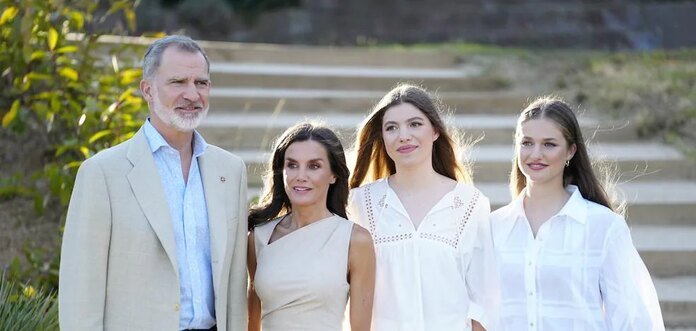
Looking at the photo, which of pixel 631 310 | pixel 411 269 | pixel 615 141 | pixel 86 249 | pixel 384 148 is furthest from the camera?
pixel 615 141

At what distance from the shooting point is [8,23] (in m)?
6.57

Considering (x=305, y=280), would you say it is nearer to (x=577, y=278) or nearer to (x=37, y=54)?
(x=577, y=278)

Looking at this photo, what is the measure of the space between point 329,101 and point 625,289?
211 inches

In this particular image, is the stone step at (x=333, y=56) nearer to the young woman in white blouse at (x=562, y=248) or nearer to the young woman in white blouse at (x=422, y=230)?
the young woman in white blouse at (x=422, y=230)

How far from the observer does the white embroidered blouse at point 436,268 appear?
4281 millimetres

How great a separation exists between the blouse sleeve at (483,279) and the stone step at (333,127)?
Answer: 3640 mm

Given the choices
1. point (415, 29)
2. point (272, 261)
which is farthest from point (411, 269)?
point (415, 29)

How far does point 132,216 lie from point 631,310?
1.75 metres

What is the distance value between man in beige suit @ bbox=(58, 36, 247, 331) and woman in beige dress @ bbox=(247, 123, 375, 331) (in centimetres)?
21

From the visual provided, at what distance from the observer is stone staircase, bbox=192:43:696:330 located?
23.5ft

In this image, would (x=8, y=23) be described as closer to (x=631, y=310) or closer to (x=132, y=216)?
(x=132, y=216)

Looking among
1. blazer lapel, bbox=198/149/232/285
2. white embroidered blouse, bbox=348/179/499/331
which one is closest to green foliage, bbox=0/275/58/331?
blazer lapel, bbox=198/149/232/285

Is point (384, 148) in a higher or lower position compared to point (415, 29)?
lower

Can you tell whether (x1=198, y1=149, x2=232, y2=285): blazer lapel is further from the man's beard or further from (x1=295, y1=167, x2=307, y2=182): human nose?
(x1=295, y1=167, x2=307, y2=182): human nose
